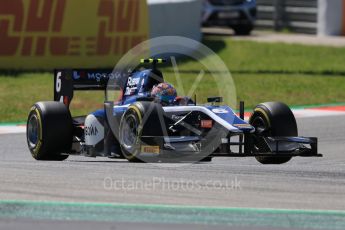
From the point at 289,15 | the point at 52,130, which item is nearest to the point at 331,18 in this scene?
the point at 289,15

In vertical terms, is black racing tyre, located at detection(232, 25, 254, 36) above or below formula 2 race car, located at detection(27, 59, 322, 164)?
above

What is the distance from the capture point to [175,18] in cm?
2492

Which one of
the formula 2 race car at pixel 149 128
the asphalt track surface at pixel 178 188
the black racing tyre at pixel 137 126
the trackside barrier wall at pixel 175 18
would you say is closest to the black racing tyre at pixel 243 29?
the trackside barrier wall at pixel 175 18

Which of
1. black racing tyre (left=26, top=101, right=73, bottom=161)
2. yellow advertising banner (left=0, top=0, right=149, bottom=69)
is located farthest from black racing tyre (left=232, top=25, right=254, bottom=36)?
black racing tyre (left=26, top=101, right=73, bottom=161)

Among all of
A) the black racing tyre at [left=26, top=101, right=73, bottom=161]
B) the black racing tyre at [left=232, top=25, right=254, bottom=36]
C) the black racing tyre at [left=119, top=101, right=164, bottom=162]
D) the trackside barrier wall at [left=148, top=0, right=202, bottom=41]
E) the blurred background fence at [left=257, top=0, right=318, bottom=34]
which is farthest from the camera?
the blurred background fence at [left=257, top=0, right=318, bottom=34]

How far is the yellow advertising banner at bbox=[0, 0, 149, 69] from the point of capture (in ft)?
68.5

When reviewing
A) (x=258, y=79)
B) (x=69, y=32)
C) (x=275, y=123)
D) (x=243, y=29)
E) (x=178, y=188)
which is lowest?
(x=258, y=79)

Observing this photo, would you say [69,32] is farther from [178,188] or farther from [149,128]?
[178,188]

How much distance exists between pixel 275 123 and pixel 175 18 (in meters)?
13.9

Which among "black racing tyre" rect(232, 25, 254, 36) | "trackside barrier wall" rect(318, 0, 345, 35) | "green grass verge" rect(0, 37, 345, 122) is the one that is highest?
"trackside barrier wall" rect(318, 0, 345, 35)

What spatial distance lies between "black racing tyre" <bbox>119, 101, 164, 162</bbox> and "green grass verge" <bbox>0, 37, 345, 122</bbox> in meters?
6.17

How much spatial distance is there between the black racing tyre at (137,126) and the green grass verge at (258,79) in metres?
6.17

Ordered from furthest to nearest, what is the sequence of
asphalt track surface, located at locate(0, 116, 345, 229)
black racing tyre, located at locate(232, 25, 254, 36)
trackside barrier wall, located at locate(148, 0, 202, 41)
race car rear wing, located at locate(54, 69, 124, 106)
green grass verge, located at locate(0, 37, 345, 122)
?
black racing tyre, located at locate(232, 25, 254, 36) → trackside barrier wall, located at locate(148, 0, 202, 41) → green grass verge, located at locate(0, 37, 345, 122) → race car rear wing, located at locate(54, 69, 124, 106) → asphalt track surface, located at locate(0, 116, 345, 229)

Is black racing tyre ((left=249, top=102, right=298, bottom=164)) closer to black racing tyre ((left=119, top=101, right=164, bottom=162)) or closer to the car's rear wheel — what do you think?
black racing tyre ((left=119, top=101, right=164, bottom=162))
